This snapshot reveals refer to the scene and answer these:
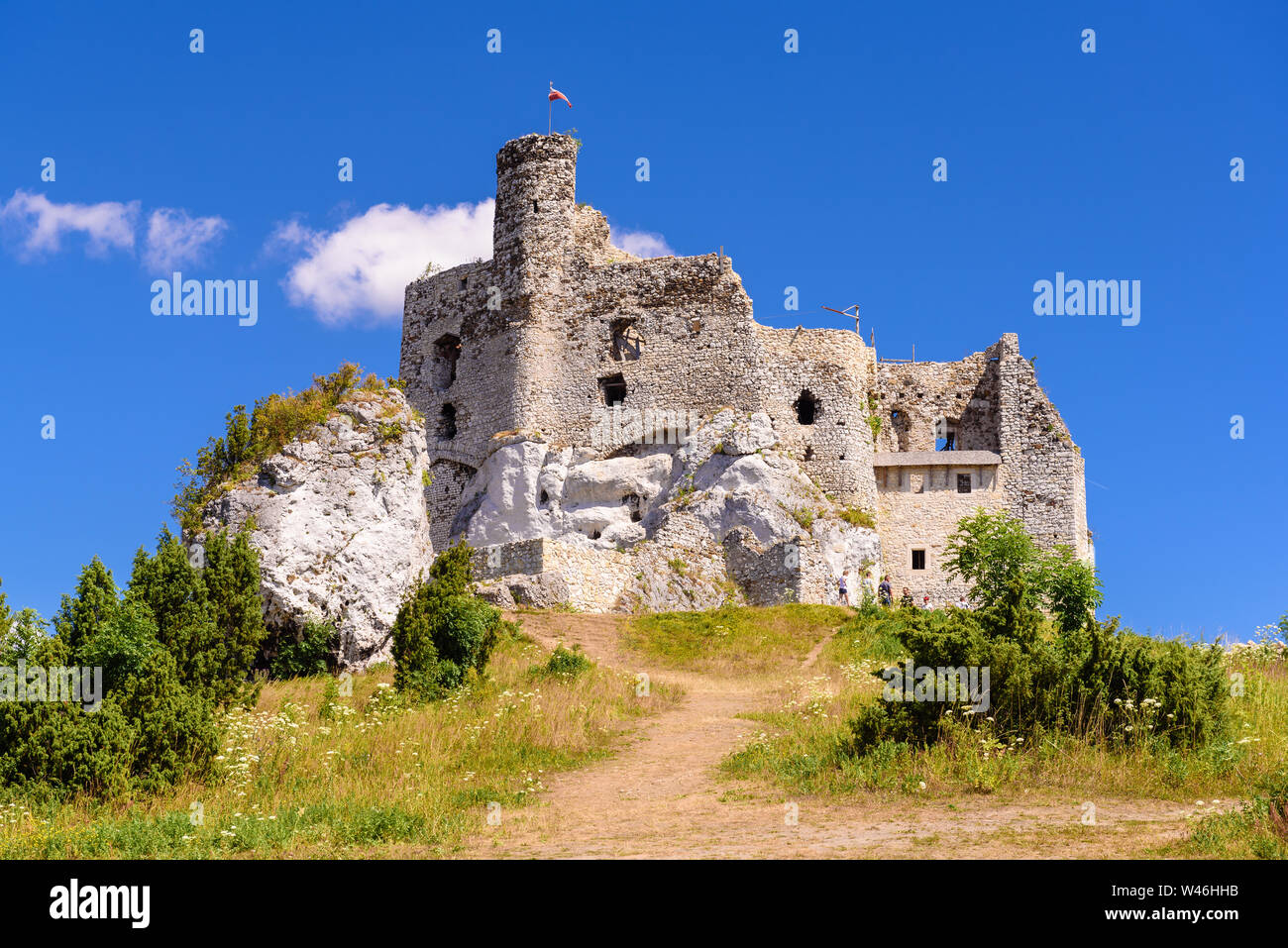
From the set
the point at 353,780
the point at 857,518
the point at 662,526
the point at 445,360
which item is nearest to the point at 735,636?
the point at 662,526

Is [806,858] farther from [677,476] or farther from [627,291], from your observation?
[627,291]

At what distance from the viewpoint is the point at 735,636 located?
98.7ft

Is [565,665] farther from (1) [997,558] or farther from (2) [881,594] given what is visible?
(2) [881,594]

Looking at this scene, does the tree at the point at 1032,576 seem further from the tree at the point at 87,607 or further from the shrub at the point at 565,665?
the tree at the point at 87,607

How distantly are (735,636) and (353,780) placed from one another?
17.0 metres

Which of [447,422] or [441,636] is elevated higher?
[447,422]

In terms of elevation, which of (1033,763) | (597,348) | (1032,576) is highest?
(597,348)

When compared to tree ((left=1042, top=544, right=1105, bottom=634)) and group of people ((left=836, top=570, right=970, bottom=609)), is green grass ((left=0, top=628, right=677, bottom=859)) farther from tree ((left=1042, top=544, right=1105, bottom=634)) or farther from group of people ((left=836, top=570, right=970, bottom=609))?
group of people ((left=836, top=570, right=970, bottom=609))

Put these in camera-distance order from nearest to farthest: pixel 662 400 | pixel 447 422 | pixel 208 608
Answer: pixel 208 608, pixel 662 400, pixel 447 422

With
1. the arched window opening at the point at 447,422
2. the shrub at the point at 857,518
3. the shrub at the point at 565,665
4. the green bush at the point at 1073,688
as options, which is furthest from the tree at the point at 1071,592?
the arched window opening at the point at 447,422

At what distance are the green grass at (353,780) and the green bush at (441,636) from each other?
1.61 feet

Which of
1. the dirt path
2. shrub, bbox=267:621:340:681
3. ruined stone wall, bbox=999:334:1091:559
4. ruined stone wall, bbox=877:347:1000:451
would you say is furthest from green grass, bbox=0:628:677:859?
ruined stone wall, bbox=877:347:1000:451

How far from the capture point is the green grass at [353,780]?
11203 millimetres
